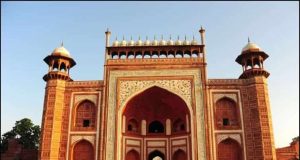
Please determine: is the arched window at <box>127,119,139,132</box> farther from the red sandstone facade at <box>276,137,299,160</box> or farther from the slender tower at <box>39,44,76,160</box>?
the red sandstone facade at <box>276,137,299,160</box>

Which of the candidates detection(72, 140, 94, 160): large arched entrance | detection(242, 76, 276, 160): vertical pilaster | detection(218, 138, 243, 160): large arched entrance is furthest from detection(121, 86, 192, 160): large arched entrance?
detection(242, 76, 276, 160): vertical pilaster

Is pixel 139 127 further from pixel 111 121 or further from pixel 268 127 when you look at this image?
pixel 268 127

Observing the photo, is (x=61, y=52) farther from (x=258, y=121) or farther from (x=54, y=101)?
(x=258, y=121)

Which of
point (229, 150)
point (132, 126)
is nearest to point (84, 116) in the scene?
point (132, 126)

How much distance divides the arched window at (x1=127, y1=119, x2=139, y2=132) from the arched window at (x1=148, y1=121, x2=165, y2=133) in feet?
3.37

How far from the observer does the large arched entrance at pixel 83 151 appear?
781 inches

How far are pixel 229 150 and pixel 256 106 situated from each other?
3.02 metres

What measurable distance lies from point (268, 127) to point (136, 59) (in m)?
8.96

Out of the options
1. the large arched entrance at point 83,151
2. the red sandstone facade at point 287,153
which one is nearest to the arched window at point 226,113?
the red sandstone facade at point 287,153

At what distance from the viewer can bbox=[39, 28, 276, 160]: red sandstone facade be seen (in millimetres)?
19422

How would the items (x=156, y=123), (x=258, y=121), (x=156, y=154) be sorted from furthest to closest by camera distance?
1. (x=156, y=123)
2. (x=156, y=154)
3. (x=258, y=121)

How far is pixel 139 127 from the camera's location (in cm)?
2272

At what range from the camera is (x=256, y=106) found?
19719mm

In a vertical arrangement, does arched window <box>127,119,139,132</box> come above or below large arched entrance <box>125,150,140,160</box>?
Answer: above
